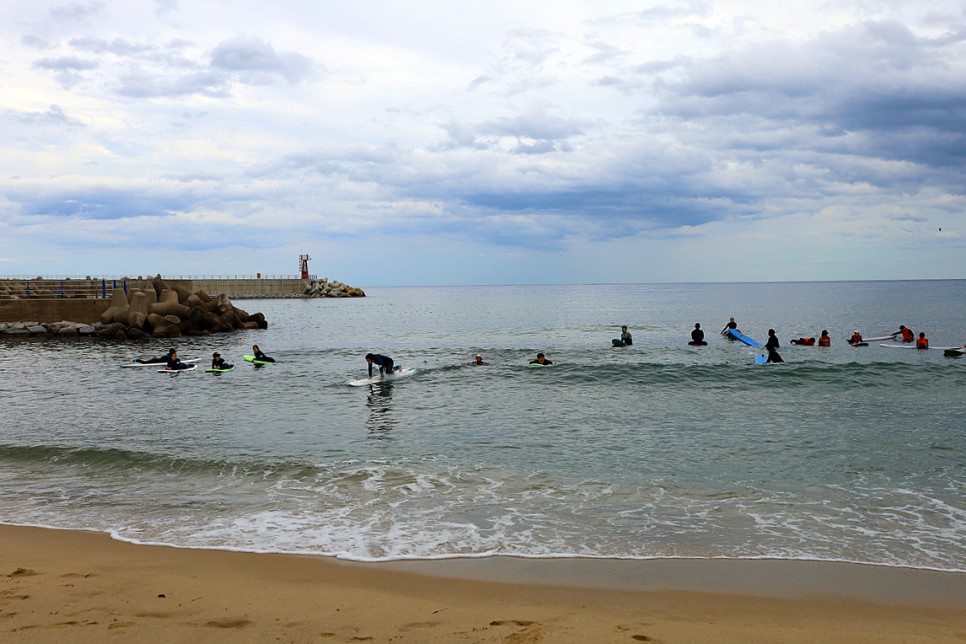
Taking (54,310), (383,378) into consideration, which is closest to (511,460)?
(383,378)

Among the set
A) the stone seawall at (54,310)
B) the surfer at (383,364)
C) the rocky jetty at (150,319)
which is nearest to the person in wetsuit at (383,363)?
the surfer at (383,364)

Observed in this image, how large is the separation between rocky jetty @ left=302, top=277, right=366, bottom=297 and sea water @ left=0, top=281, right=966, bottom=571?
387 feet

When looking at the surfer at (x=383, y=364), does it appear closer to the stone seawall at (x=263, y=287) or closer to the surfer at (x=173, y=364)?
the surfer at (x=173, y=364)

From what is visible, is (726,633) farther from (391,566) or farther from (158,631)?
(158,631)

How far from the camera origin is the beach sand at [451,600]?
Result: 19.4ft

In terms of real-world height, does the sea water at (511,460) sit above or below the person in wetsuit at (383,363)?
below

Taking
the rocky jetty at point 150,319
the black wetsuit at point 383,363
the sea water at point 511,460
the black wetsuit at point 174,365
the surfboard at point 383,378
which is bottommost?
the sea water at point 511,460

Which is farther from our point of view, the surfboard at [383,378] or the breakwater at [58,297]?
the breakwater at [58,297]

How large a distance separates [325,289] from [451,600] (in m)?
146

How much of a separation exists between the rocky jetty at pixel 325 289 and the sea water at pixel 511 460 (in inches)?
4641

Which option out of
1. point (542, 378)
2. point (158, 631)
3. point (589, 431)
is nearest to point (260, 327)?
point (542, 378)

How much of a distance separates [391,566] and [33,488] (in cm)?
796

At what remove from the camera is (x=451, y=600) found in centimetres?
689

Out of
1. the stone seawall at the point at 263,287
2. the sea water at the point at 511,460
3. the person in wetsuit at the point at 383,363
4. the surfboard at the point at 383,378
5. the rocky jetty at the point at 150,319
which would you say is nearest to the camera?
the sea water at the point at 511,460
